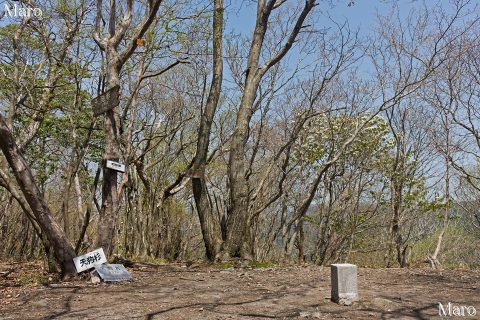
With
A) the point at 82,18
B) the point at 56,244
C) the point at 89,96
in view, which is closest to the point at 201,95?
the point at 89,96

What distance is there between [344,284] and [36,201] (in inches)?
139

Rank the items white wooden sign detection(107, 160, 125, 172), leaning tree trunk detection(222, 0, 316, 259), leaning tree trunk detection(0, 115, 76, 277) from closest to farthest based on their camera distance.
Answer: leaning tree trunk detection(0, 115, 76, 277)
white wooden sign detection(107, 160, 125, 172)
leaning tree trunk detection(222, 0, 316, 259)

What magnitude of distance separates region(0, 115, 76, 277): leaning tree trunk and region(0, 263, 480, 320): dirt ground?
30cm

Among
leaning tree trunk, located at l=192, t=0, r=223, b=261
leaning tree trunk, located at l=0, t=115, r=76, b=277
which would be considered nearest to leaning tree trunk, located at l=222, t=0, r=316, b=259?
leaning tree trunk, located at l=192, t=0, r=223, b=261

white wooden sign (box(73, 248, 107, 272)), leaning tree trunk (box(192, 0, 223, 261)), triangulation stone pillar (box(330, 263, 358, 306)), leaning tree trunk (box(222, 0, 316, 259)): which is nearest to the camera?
triangulation stone pillar (box(330, 263, 358, 306))

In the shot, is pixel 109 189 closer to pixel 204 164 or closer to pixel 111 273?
pixel 111 273

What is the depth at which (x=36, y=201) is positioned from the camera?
4895 millimetres

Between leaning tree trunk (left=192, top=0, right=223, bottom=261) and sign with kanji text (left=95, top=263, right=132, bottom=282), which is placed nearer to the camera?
sign with kanji text (left=95, top=263, right=132, bottom=282)

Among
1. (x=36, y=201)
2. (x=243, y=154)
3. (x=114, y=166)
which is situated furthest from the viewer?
(x=243, y=154)

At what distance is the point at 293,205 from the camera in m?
13.6

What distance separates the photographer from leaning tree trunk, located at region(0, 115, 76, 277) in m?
4.73

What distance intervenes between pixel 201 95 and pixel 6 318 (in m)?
7.51

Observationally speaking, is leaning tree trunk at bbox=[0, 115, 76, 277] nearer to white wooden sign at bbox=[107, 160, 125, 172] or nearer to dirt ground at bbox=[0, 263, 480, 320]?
dirt ground at bbox=[0, 263, 480, 320]

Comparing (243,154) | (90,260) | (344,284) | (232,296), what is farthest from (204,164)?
(344,284)
